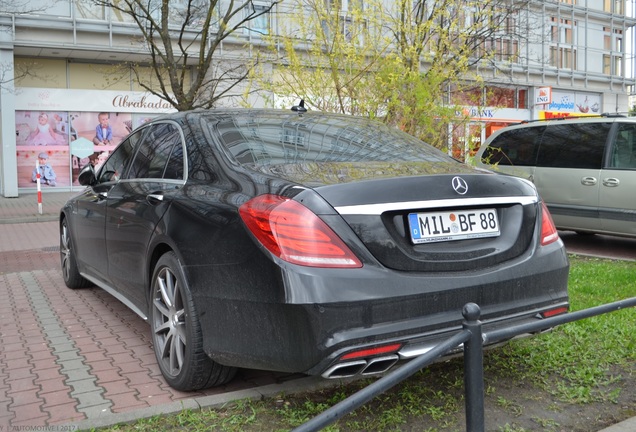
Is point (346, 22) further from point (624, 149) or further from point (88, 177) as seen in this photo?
point (88, 177)

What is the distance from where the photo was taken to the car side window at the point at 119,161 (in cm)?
498

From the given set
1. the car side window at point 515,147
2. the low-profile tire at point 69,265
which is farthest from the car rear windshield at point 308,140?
the car side window at point 515,147

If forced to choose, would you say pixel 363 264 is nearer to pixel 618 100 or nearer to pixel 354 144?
pixel 354 144

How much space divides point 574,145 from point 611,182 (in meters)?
0.83

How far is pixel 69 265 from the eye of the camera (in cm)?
645

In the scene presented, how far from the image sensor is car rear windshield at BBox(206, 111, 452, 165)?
3.52 m

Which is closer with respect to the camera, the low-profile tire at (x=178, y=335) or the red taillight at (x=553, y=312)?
the red taillight at (x=553, y=312)

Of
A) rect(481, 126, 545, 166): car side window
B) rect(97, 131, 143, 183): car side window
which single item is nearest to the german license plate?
rect(97, 131, 143, 183): car side window

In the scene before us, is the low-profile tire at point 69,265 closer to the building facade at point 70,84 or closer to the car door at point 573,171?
the car door at point 573,171

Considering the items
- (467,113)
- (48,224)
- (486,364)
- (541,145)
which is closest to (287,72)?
(467,113)

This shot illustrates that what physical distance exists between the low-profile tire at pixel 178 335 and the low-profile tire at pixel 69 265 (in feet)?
9.08

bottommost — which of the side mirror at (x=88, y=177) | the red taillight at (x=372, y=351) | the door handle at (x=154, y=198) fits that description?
the red taillight at (x=372, y=351)

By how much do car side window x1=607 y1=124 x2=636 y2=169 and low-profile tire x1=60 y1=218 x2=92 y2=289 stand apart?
6.56 meters

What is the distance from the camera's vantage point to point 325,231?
2795 millimetres
